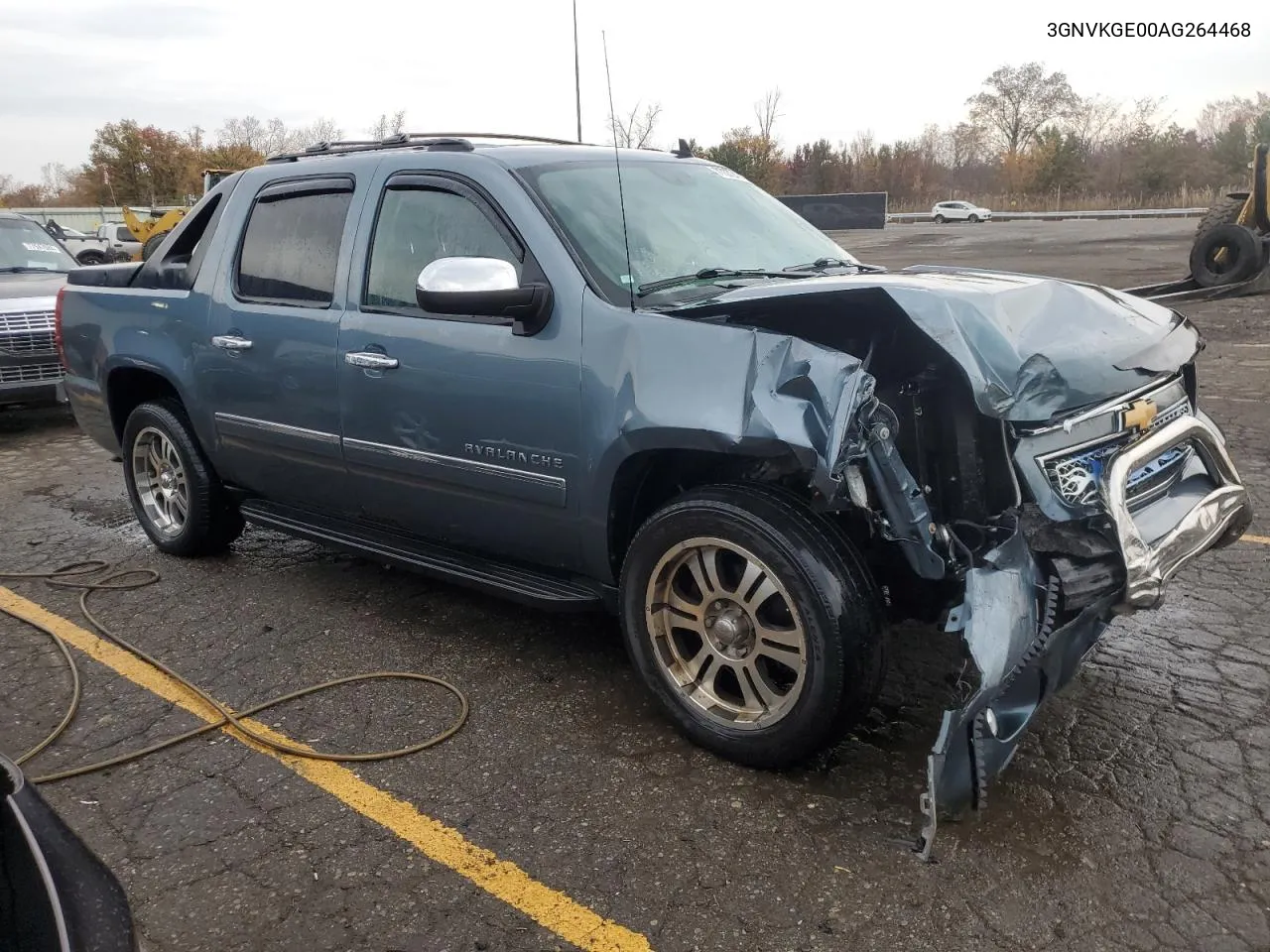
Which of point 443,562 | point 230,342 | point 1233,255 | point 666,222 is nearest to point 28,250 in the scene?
point 230,342

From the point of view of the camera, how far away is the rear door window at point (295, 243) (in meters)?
4.12

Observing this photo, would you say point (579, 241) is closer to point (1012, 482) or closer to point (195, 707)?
point (1012, 482)

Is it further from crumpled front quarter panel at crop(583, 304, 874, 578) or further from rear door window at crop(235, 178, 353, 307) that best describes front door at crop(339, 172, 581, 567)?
rear door window at crop(235, 178, 353, 307)

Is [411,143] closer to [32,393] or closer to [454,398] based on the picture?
[454,398]

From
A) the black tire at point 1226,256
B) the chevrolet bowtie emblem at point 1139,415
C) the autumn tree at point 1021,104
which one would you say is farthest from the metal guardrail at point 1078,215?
the chevrolet bowtie emblem at point 1139,415

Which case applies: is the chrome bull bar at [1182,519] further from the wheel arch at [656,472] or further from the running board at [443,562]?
the running board at [443,562]

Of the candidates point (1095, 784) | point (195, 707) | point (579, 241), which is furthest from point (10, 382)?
point (1095, 784)

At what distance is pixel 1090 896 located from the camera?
249 centimetres

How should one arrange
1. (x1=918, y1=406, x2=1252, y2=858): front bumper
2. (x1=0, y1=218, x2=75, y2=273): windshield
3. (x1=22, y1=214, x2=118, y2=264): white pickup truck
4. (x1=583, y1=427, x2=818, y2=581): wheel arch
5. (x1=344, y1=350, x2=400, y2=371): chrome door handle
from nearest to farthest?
(x1=918, y1=406, x2=1252, y2=858): front bumper
(x1=583, y1=427, x2=818, y2=581): wheel arch
(x1=344, y1=350, x2=400, y2=371): chrome door handle
(x1=0, y1=218, x2=75, y2=273): windshield
(x1=22, y1=214, x2=118, y2=264): white pickup truck

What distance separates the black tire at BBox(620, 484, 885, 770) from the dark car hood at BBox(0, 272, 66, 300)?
773 centimetres

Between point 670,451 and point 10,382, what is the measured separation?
7.35 m

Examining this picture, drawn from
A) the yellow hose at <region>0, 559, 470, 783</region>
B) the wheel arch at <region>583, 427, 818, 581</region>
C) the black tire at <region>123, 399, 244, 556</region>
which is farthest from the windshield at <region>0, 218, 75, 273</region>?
the wheel arch at <region>583, 427, 818, 581</region>

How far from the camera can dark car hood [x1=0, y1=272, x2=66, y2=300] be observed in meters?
8.70

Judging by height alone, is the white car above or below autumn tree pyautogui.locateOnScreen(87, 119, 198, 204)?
below
